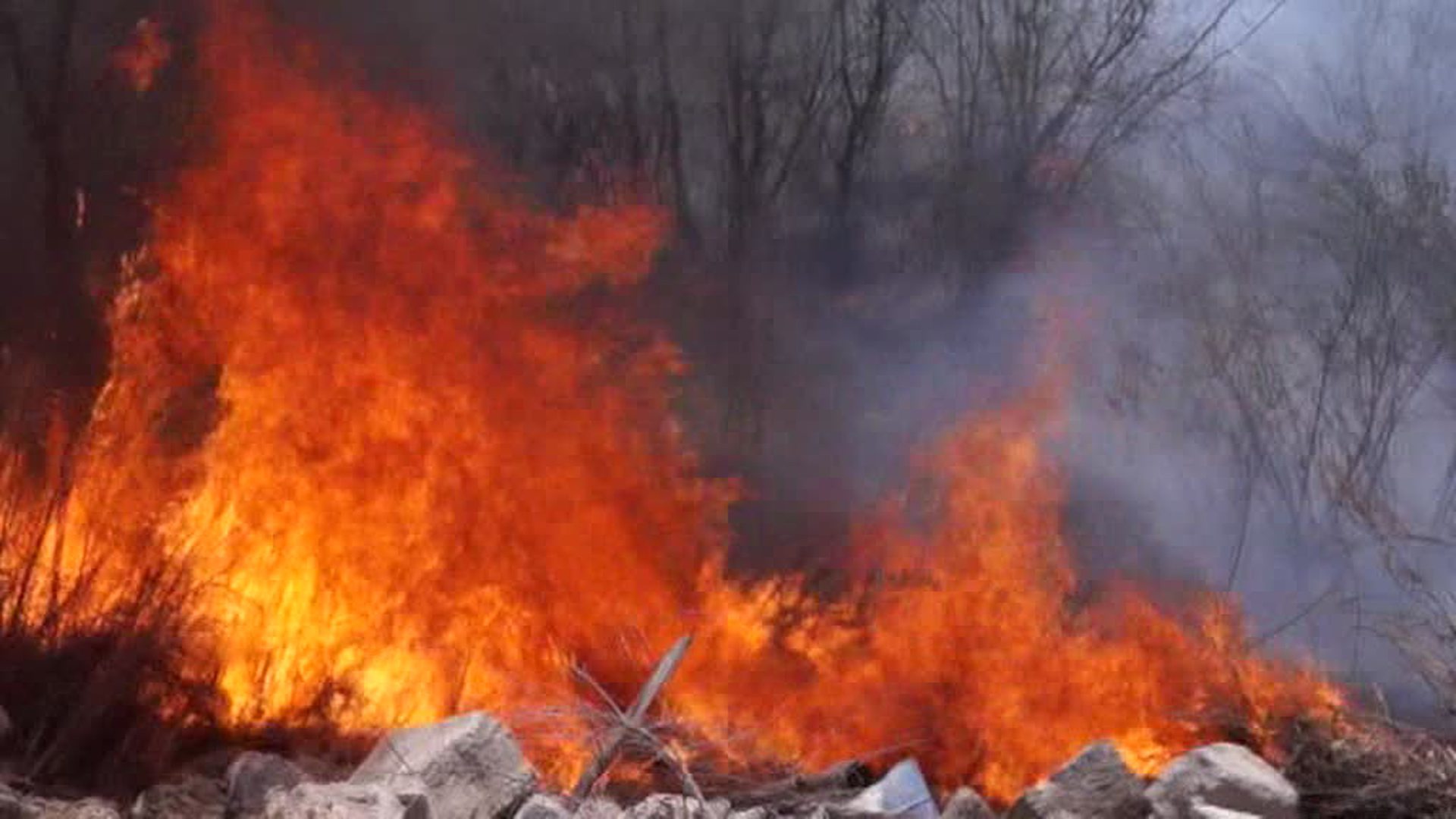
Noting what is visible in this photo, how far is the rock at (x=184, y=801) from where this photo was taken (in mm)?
6551

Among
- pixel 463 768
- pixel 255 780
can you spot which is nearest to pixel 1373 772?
pixel 463 768

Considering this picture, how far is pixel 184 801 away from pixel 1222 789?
469cm

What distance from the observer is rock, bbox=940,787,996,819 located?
26.8 feet

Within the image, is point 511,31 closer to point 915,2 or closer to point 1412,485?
point 915,2

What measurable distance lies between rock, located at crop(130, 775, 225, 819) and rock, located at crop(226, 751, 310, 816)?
6 cm

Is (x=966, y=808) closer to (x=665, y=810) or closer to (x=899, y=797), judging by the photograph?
(x=899, y=797)

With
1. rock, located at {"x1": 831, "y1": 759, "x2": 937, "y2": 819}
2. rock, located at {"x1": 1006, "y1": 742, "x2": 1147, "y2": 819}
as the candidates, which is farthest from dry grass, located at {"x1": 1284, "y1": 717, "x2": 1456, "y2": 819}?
rock, located at {"x1": 831, "y1": 759, "x2": 937, "y2": 819}

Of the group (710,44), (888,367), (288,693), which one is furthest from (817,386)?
(288,693)

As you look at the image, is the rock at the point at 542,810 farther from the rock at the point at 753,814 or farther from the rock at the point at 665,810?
the rock at the point at 753,814

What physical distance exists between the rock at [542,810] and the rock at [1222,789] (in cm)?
305

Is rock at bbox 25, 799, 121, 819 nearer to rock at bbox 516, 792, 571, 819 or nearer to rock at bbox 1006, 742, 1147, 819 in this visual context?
rock at bbox 516, 792, 571, 819

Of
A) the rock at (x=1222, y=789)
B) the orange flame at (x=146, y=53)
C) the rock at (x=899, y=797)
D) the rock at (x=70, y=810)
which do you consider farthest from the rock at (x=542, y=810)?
the orange flame at (x=146, y=53)

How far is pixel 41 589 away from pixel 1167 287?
691 centimetres

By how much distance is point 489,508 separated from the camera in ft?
29.3
